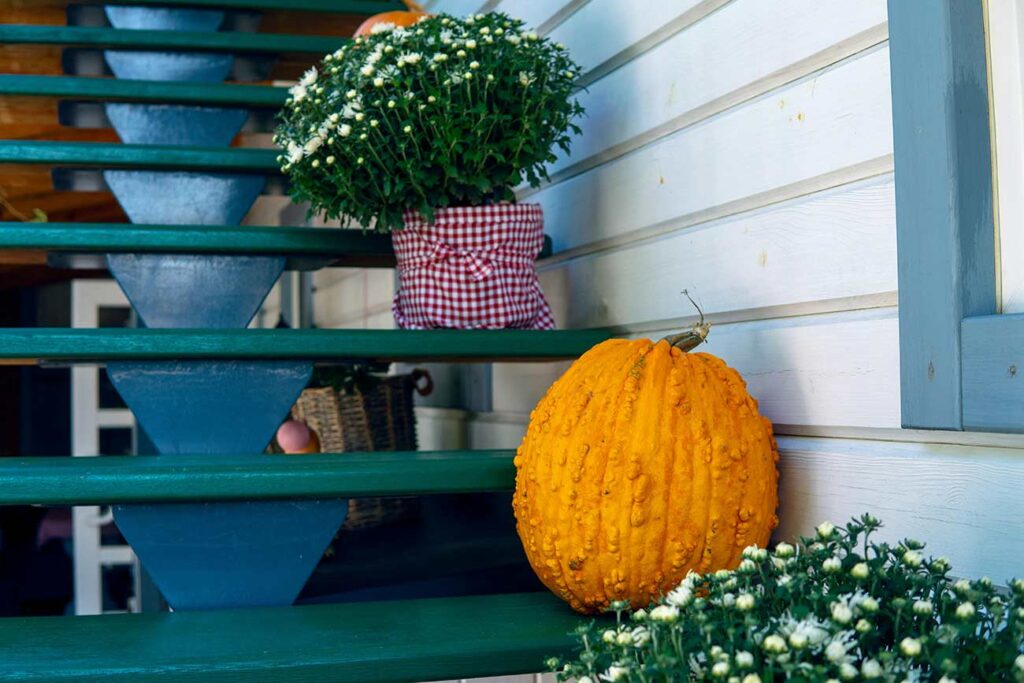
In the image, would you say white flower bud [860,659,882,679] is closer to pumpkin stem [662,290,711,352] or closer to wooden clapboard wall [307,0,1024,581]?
wooden clapboard wall [307,0,1024,581]

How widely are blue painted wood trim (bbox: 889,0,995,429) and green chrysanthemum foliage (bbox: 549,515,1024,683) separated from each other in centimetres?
21

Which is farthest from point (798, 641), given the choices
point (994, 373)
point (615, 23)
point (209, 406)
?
point (615, 23)

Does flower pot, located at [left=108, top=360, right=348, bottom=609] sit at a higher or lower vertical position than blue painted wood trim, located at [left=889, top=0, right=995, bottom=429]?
lower

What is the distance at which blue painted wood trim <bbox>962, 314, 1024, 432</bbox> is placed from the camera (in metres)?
0.94

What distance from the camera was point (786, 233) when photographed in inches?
53.5

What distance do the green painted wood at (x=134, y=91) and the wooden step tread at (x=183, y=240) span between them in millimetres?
508

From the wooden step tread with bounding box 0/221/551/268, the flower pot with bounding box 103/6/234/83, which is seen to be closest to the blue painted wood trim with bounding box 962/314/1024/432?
the wooden step tread with bounding box 0/221/551/268

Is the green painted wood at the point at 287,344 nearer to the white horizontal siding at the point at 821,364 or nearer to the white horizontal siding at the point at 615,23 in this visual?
the white horizontal siding at the point at 821,364

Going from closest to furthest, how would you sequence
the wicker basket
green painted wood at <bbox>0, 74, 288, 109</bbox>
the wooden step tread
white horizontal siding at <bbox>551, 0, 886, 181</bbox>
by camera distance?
white horizontal siding at <bbox>551, 0, 886, 181</bbox>, the wooden step tread, green painted wood at <bbox>0, 74, 288, 109</bbox>, the wicker basket

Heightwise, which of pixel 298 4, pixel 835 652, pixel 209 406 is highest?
pixel 298 4

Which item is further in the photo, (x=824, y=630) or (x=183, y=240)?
(x=183, y=240)

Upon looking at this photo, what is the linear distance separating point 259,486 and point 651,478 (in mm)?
540

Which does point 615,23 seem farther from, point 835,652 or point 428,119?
point 835,652

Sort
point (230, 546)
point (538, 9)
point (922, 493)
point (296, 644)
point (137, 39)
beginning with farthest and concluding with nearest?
point (137, 39)
point (538, 9)
point (230, 546)
point (296, 644)
point (922, 493)
